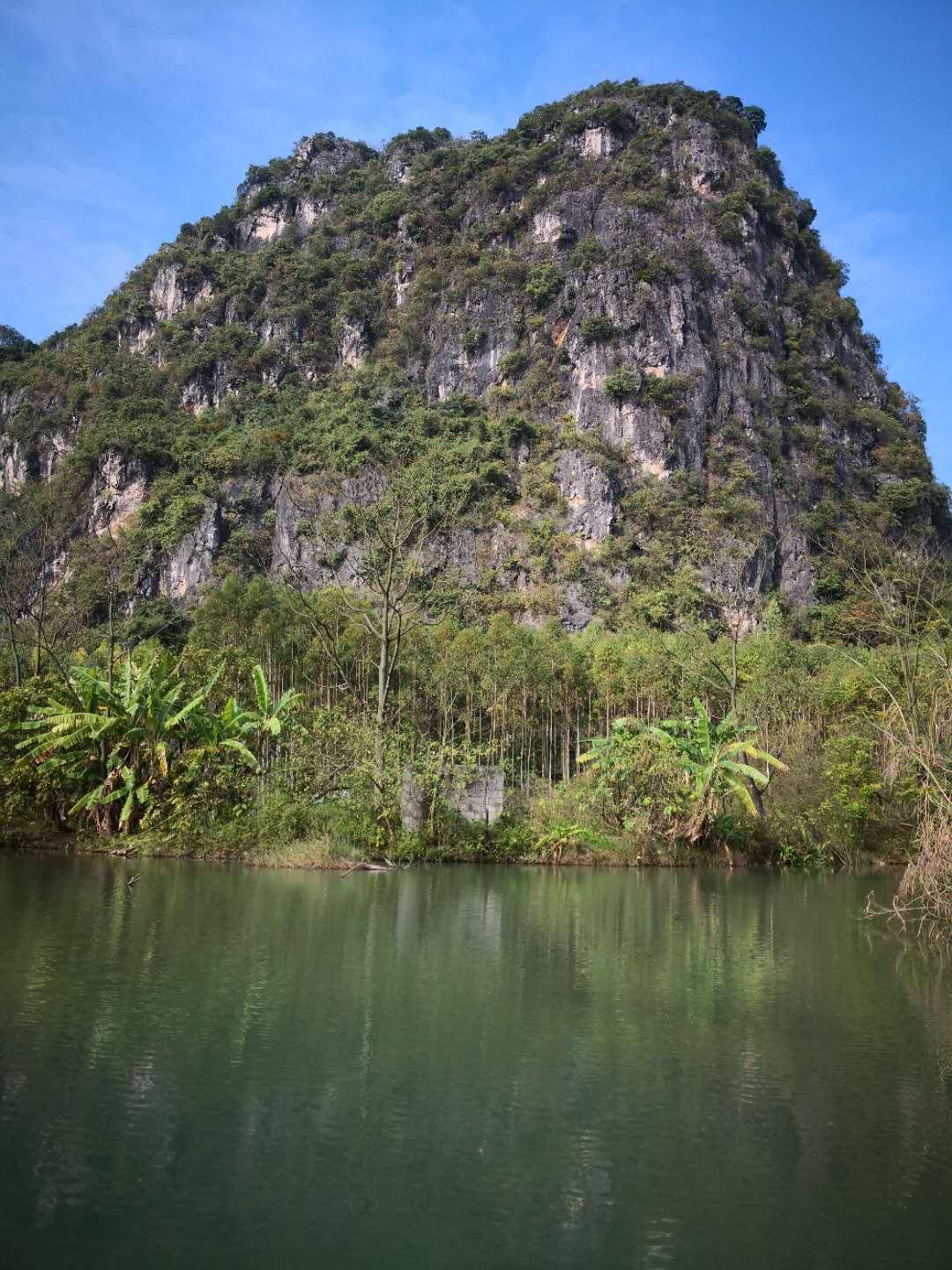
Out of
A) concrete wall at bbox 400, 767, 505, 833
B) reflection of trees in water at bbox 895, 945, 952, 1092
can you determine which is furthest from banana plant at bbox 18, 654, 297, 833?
reflection of trees in water at bbox 895, 945, 952, 1092

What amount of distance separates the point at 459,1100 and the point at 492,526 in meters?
59.9

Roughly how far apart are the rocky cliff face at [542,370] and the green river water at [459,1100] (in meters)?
45.4

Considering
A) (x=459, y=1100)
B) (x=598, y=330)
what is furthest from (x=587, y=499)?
(x=459, y=1100)

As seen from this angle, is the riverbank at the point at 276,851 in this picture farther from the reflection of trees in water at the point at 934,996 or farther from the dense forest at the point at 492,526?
the reflection of trees in water at the point at 934,996

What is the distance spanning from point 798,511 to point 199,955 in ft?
209

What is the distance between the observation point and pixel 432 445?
70562 mm

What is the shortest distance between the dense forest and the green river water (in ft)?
13.6

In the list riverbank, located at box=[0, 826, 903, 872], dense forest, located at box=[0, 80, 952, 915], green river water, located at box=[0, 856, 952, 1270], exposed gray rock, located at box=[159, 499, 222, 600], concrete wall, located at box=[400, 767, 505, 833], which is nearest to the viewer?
green river water, located at box=[0, 856, 952, 1270]

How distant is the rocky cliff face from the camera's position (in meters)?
64.0

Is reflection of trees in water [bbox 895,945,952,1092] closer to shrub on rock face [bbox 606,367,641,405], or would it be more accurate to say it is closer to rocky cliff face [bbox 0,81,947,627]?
rocky cliff face [bbox 0,81,947,627]

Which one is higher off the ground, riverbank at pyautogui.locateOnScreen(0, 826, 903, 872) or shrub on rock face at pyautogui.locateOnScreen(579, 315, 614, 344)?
shrub on rock face at pyautogui.locateOnScreen(579, 315, 614, 344)

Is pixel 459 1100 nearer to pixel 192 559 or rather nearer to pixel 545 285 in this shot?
pixel 192 559

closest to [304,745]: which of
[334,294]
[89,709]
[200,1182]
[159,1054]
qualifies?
[89,709]

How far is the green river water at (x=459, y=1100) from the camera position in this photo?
382cm
